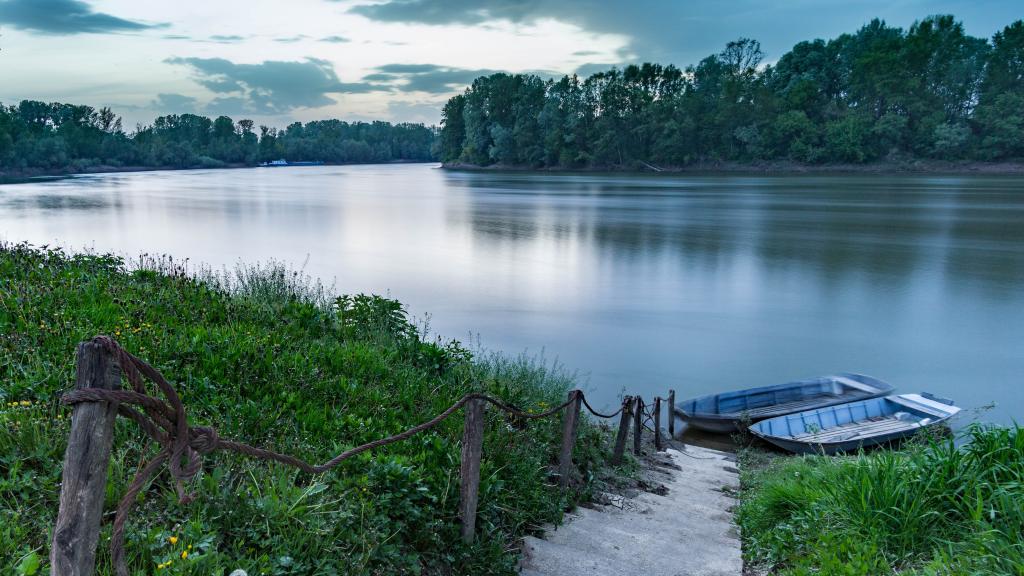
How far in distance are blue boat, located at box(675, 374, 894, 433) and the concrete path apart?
451 cm

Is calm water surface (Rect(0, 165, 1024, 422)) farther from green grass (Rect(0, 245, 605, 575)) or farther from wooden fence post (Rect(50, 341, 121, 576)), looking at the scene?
wooden fence post (Rect(50, 341, 121, 576))

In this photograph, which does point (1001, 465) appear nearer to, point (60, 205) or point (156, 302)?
point (156, 302)

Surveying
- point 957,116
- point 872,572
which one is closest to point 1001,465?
point 872,572

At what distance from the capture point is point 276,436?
5.39 metres

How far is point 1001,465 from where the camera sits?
16.2ft

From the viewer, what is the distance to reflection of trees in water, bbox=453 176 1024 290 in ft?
98.9

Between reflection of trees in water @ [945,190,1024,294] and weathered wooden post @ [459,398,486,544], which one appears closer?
weathered wooden post @ [459,398,486,544]

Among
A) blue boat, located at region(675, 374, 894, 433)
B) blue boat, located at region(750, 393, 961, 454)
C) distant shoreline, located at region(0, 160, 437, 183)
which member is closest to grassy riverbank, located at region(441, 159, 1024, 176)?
distant shoreline, located at region(0, 160, 437, 183)

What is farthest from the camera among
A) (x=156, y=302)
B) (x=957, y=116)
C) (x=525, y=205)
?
(x=957, y=116)

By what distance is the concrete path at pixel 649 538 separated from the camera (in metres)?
4.86

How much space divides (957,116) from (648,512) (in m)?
110

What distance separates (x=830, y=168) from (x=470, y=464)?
103473 millimetres

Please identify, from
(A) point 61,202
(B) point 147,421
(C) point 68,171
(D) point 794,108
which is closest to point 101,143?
(C) point 68,171

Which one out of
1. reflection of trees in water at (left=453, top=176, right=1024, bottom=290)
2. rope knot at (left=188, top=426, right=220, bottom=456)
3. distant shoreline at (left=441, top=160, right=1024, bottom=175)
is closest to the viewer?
rope knot at (left=188, top=426, right=220, bottom=456)
